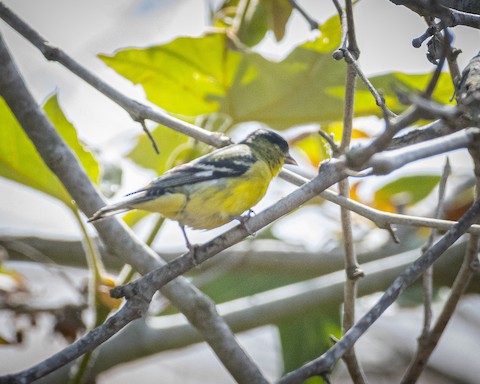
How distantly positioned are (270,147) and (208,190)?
484mm

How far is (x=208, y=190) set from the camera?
2.33 metres

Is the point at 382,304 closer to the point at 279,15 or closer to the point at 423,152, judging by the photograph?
the point at 423,152

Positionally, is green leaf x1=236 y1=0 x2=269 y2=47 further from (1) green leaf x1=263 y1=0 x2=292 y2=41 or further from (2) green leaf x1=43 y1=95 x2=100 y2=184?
(2) green leaf x1=43 y1=95 x2=100 y2=184

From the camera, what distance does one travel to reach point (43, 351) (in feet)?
15.7

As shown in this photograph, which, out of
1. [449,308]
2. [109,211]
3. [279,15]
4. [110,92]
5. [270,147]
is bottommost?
[449,308]

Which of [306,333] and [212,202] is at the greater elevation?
[212,202]

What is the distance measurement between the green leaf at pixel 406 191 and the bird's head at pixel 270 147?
80cm

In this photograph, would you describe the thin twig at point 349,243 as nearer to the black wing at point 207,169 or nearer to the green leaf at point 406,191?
the black wing at point 207,169

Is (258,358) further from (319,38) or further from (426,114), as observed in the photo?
(426,114)

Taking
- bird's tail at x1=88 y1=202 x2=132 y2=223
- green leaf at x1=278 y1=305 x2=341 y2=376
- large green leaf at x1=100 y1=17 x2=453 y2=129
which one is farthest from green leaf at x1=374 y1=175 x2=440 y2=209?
bird's tail at x1=88 y1=202 x2=132 y2=223

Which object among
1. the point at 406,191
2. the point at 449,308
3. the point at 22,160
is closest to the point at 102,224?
the point at 22,160

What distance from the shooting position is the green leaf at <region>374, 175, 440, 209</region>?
3338 millimetres

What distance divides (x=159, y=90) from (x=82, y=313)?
87cm

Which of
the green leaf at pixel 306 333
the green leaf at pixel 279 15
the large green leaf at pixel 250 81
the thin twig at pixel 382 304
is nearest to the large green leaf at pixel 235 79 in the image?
the large green leaf at pixel 250 81
